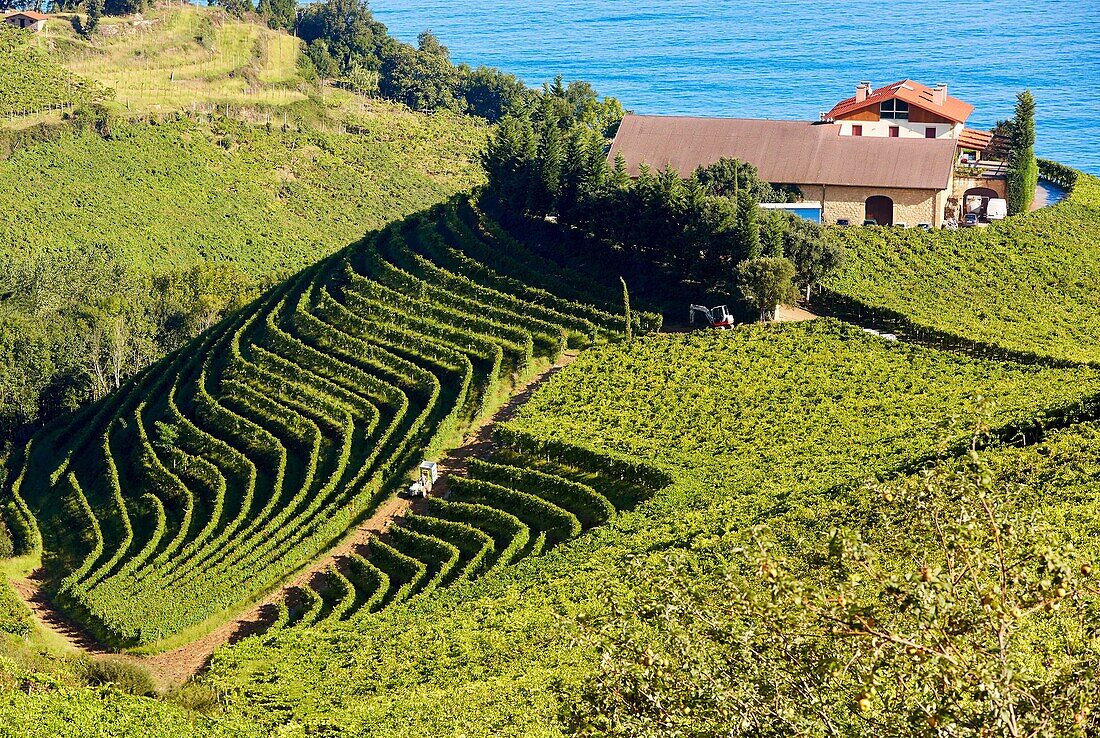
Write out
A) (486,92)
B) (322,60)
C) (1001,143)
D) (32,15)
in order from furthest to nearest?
(486,92)
(322,60)
(32,15)
(1001,143)

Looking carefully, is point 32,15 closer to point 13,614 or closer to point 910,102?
point 910,102

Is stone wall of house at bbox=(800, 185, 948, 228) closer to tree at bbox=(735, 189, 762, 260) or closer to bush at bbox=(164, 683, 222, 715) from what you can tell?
tree at bbox=(735, 189, 762, 260)

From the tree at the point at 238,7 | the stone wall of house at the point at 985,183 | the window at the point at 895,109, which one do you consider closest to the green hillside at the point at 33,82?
the tree at the point at 238,7

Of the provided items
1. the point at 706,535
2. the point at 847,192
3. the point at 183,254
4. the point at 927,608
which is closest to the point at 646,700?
the point at 927,608

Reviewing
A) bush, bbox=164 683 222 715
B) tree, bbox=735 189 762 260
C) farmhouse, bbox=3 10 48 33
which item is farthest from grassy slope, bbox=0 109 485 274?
bush, bbox=164 683 222 715

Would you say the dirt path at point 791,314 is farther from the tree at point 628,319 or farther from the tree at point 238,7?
the tree at point 238,7

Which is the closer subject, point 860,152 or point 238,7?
point 860,152

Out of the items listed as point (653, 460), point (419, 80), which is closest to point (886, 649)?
point (653, 460)
